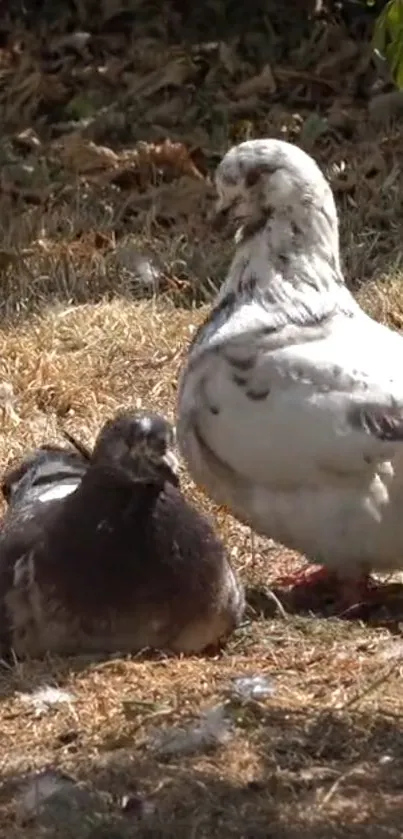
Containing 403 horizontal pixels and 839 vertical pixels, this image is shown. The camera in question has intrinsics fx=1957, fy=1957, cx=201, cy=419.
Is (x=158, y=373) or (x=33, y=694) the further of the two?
(x=158, y=373)

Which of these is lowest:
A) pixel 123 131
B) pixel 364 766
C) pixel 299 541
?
pixel 123 131

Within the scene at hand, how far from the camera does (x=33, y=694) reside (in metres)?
4.26

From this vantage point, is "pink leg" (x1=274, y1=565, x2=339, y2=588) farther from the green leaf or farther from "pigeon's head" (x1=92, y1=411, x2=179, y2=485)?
the green leaf

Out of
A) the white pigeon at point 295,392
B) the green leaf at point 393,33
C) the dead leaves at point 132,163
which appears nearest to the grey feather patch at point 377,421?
the white pigeon at point 295,392

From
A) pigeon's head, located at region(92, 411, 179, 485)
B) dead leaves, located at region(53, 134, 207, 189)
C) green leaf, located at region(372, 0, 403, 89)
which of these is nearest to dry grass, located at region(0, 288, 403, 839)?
pigeon's head, located at region(92, 411, 179, 485)

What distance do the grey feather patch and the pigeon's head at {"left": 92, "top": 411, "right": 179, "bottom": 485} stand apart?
0.59 m

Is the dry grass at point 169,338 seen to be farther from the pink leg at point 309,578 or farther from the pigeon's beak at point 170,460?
the pigeon's beak at point 170,460

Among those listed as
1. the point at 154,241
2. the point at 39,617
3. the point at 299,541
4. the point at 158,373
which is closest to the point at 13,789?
the point at 39,617

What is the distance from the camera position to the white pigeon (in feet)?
15.9

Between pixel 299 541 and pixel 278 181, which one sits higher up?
pixel 278 181

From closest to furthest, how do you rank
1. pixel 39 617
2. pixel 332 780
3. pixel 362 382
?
pixel 332 780 < pixel 39 617 < pixel 362 382

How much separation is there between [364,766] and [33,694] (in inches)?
34.1

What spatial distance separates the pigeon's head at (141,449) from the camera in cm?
439

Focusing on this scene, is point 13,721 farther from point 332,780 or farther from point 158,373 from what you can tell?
point 158,373
